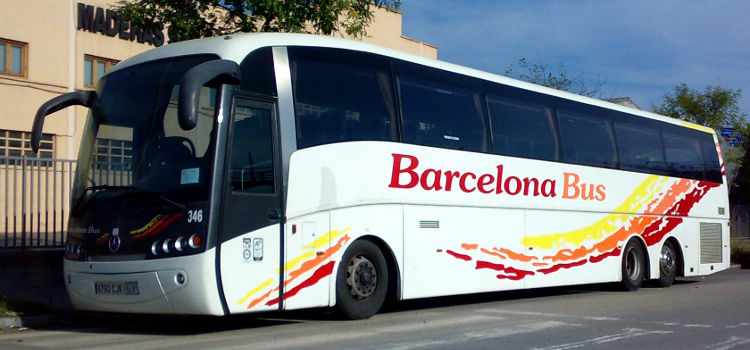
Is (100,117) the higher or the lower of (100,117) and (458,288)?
the higher

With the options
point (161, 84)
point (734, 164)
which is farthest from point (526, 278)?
point (734, 164)

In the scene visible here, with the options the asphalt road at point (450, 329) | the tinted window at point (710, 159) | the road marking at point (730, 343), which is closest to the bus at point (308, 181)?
the asphalt road at point (450, 329)

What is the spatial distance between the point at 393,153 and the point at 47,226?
5.87m

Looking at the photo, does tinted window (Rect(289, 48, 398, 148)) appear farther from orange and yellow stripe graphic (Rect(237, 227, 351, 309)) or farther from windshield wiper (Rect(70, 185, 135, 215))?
windshield wiper (Rect(70, 185, 135, 215))

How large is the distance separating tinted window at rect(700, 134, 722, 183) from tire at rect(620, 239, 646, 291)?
3.53 meters

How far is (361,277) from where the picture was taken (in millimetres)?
11516

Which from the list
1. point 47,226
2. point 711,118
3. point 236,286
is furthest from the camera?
point 711,118

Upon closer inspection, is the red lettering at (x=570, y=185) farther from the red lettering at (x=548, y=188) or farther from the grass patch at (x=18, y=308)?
the grass patch at (x=18, y=308)

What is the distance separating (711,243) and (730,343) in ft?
35.9

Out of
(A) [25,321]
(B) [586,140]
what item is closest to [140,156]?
(A) [25,321]

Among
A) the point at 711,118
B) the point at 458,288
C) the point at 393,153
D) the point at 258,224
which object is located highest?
the point at 711,118

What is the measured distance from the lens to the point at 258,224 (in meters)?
10.1

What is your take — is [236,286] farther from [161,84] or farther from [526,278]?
[526,278]

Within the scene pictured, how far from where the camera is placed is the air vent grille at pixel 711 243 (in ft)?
65.1
